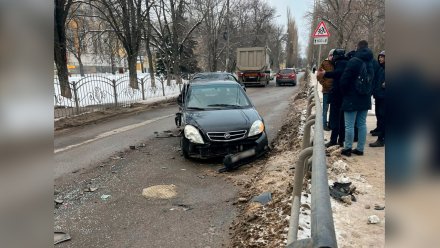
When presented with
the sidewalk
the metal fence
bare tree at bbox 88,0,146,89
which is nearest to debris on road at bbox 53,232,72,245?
the sidewalk

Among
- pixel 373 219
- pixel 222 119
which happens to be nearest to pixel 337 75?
pixel 222 119

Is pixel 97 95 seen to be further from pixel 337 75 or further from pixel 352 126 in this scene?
pixel 352 126

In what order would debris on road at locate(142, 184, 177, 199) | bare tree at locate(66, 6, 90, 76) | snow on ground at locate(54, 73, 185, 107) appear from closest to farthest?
debris on road at locate(142, 184, 177, 199) < snow on ground at locate(54, 73, 185, 107) < bare tree at locate(66, 6, 90, 76)

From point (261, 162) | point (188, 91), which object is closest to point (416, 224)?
point (261, 162)

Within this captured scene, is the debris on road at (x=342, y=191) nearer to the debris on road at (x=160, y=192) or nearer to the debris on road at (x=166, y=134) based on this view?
the debris on road at (x=160, y=192)

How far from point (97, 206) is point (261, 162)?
3.20 metres

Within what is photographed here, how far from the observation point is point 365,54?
18.5ft

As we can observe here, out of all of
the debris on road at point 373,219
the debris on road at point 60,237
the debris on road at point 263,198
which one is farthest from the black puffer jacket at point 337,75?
the debris on road at point 60,237

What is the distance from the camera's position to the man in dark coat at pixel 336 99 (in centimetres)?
678

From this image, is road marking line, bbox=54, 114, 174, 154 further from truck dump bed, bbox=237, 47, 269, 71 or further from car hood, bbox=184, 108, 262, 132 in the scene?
truck dump bed, bbox=237, 47, 269, 71

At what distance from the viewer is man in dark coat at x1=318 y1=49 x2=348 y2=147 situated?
6.78 meters

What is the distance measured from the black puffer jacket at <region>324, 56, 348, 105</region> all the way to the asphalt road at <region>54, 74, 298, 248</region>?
2389 mm

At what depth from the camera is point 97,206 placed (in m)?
5.01

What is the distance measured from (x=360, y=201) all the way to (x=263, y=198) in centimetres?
126
